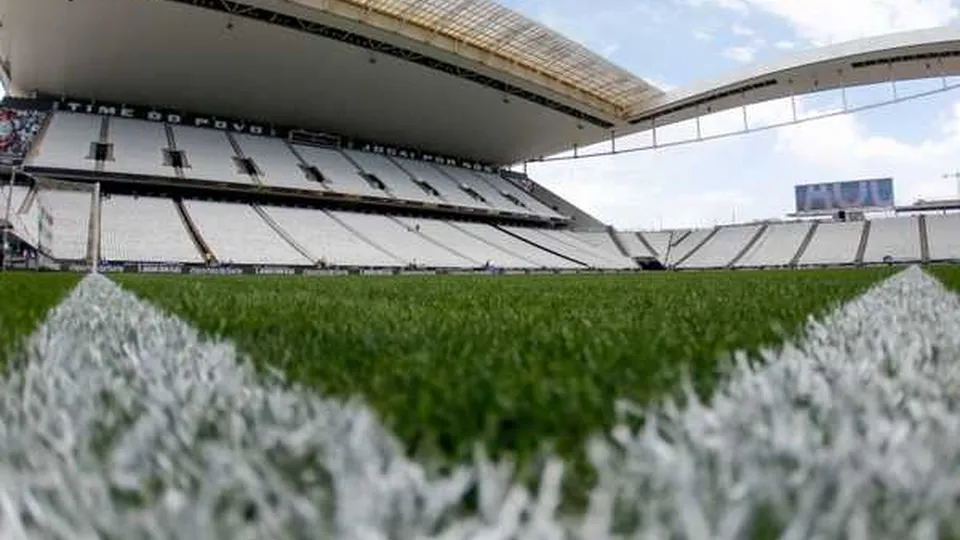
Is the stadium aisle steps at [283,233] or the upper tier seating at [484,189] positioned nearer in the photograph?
the stadium aisle steps at [283,233]

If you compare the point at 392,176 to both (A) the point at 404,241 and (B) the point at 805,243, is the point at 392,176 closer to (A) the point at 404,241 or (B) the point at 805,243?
(A) the point at 404,241

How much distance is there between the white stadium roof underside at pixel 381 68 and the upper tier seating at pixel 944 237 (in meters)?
8.82

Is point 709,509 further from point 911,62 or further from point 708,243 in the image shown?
point 708,243

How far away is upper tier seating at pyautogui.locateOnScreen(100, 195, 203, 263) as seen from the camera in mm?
20125

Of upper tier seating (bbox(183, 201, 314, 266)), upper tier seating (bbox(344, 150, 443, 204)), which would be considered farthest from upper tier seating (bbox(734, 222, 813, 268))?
upper tier seating (bbox(183, 201, 314, 266))

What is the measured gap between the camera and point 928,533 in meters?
0.40

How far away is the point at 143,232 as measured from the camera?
844 inches

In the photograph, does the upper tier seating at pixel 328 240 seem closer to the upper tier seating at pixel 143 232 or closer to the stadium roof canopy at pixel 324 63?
the upper tier seating at pixel 143 232

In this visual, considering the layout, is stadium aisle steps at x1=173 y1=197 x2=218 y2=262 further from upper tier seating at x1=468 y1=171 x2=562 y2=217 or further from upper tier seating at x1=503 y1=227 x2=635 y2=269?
upper tier seating at x1=468 y1=171 x2=562 y2=217

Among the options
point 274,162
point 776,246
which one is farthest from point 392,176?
point 776,246

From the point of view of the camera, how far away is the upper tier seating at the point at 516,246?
98.0 feet

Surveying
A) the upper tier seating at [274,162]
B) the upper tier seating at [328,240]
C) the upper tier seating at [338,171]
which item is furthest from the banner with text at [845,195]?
the upper tier seating at [274,162]

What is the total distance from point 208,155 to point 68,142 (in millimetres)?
4675

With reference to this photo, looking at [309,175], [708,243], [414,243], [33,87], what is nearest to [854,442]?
[414,243]
